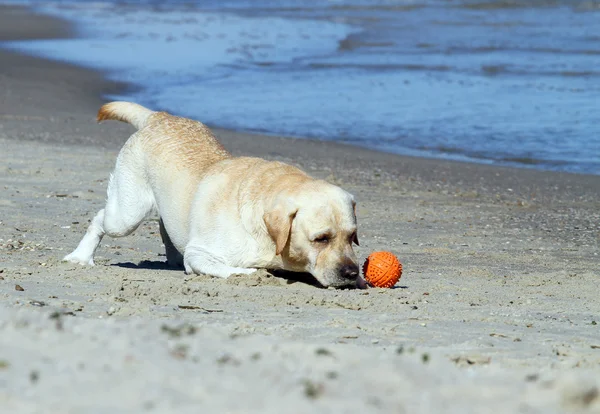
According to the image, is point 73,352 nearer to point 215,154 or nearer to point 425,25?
point 215,154

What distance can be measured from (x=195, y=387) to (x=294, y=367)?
0.51m

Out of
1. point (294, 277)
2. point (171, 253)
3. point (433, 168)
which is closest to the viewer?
point (294, 277)

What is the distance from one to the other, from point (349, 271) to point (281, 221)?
544mm

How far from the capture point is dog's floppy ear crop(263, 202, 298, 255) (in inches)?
259

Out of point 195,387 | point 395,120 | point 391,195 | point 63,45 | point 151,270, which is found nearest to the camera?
point 195,387

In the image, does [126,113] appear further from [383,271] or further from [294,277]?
[383,271]

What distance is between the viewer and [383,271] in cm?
686

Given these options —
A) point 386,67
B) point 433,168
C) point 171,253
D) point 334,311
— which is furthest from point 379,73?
point 334,311

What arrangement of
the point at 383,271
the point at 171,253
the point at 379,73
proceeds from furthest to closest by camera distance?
the point at 379,73, the point at 171,253, the point at 383,271

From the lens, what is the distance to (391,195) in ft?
37.3

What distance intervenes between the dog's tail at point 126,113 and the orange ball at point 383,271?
263 centimetres

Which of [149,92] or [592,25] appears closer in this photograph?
[149,92]

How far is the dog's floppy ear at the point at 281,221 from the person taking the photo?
259 inches

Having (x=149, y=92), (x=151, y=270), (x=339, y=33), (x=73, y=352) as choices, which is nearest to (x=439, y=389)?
(x=73, y=352)
